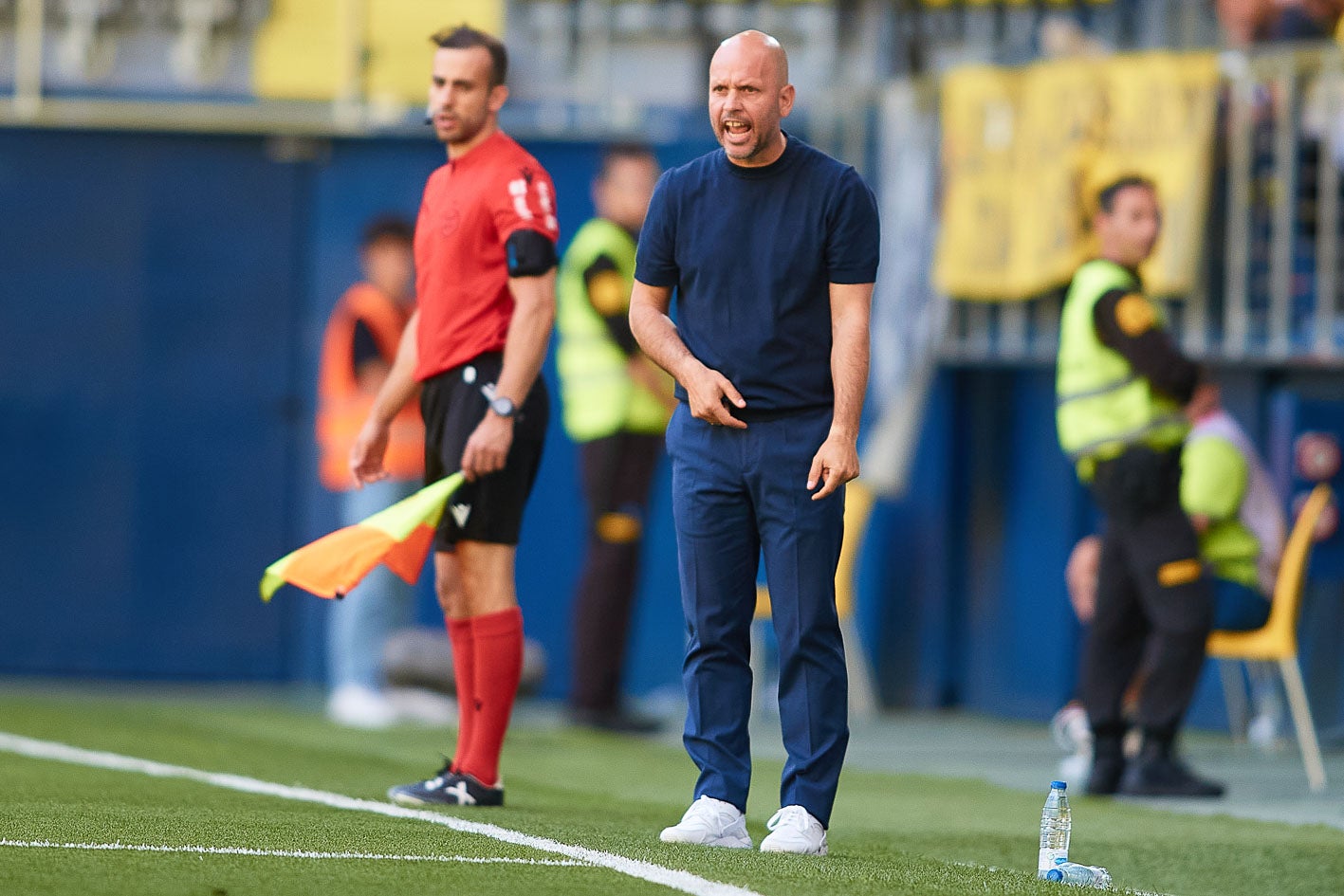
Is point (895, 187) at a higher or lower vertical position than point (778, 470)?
higher

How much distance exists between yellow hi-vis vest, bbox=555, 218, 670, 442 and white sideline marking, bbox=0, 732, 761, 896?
2.86 m

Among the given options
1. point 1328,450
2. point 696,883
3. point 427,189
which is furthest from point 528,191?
point 1328,450

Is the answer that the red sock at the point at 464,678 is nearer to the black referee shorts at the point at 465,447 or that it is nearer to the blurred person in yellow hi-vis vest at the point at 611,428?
the black referee shorts at the point at 465,447

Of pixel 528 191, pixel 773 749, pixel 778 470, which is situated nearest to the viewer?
pixel 778 470

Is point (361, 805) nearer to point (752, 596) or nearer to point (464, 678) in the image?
point (464, 678)

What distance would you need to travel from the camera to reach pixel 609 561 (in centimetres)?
962

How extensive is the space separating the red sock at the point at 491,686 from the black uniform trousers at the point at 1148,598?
245 cm

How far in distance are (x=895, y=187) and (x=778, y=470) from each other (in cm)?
616

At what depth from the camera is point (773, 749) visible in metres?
9.34

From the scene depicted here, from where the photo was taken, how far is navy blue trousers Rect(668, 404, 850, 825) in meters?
5.17

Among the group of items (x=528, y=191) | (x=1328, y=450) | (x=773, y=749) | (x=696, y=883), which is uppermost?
(x=528, y=191)

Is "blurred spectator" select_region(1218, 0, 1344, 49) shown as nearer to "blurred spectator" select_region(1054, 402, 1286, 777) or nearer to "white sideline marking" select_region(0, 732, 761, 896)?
"blurred spectator" select_region(1054, 402, 1286, 777)

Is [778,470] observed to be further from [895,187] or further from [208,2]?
[208,2]

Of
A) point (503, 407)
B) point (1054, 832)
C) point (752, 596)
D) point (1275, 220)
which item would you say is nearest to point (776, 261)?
point (752, 596)
